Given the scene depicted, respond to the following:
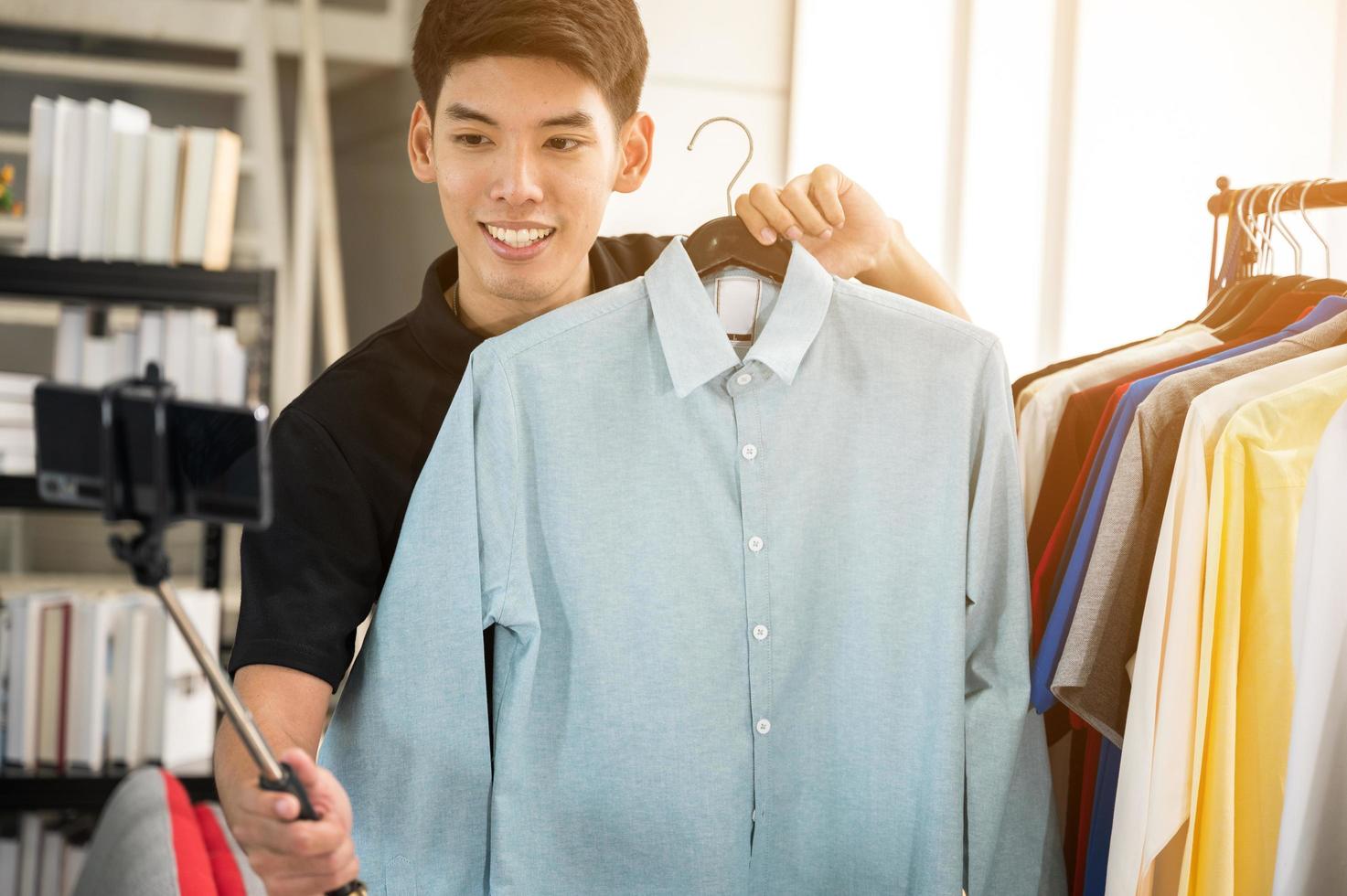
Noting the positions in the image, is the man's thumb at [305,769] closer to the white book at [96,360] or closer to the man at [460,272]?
the man at [460,272]

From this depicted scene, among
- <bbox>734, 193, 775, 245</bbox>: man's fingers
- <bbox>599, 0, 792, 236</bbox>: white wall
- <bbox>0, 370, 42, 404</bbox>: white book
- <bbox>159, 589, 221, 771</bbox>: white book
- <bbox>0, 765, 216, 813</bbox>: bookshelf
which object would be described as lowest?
<bbox>0, 765, 216, 813</bbox>: bookshelf

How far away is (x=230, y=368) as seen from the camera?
270cm

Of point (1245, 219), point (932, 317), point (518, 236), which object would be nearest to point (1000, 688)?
point (932, 317)

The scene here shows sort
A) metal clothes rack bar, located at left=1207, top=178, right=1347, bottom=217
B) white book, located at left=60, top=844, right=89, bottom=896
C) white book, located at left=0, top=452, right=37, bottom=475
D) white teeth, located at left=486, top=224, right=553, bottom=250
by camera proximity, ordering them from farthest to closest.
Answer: white book, located at left=60, top=844, right=89, bottom=896 → white book, located at left=0, top=452, right=37, bottom=475 → metal clothes rack bar, located at left=1207, top=178, right=1347, bottom=217 → white teeth, located at left=486, top=224, right=553, bottom=250

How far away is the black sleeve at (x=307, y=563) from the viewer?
1.24 meters

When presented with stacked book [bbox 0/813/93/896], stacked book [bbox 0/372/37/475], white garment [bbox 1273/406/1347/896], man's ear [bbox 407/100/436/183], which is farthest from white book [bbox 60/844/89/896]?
white garment [bbox 1273/406/1347/896]

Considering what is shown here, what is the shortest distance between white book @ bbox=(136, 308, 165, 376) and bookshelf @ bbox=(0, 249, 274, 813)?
27mm

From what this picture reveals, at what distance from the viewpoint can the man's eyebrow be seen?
1.33 meters

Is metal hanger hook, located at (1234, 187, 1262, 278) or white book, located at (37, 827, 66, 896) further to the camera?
white book, located at (37, 827, 66, 896)

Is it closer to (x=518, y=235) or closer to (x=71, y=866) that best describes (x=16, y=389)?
(x=71, y=866)

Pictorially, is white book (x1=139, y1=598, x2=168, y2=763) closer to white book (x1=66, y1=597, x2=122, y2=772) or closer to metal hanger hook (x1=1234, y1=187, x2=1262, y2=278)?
white book (x1=66, y1=597, x2=122, y2=772)

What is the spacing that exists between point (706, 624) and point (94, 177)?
2.05 metres

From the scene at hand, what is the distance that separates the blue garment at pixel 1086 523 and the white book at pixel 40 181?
→ 7.44ft

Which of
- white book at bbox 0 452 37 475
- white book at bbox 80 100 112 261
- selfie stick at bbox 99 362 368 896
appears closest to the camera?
selfie stick at bbox 99 362 368 896
